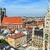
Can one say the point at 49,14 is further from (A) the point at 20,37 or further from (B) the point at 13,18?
(B) the point at 13,18

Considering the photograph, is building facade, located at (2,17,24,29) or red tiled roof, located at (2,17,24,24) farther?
red tiled roof, located at (2,17,24,24)

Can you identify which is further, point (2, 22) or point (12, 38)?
point (2, 22)

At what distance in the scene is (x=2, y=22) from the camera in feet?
221

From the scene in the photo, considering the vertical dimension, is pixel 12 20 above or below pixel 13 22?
above

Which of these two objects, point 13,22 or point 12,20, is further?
Answer: point 12,20

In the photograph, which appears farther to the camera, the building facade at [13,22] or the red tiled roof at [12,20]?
the red tiled roof at [12,20]

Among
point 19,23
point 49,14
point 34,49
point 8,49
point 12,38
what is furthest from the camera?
point 19,23

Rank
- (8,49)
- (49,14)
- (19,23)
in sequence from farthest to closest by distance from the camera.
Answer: (19,23), (8,49), (49,14)

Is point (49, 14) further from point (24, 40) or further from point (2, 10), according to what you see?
point (2, 10)

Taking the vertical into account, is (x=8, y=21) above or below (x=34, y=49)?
above

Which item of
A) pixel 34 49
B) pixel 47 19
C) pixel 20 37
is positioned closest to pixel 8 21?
pixel 20 37


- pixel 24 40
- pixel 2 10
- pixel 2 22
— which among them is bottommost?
pixel 24 40

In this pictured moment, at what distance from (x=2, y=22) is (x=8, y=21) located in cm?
255

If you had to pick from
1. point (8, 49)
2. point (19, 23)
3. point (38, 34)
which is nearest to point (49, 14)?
point (8, 49)
